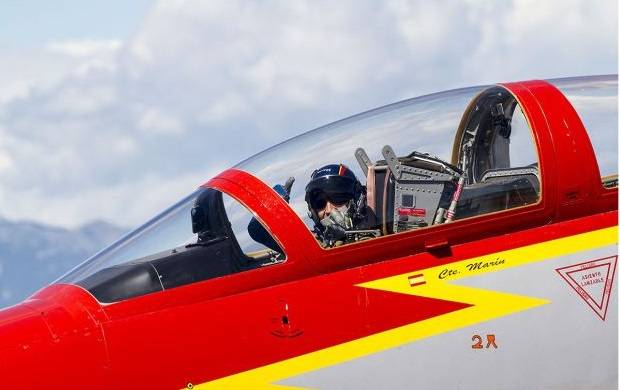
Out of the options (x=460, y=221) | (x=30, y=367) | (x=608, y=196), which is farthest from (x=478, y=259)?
(x=30, y=367)

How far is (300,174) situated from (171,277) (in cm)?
106

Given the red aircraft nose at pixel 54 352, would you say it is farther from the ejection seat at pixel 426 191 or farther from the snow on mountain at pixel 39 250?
the snow on mountain at pixel 39 250

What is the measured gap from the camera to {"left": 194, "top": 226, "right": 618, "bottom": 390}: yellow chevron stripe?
5812 mm

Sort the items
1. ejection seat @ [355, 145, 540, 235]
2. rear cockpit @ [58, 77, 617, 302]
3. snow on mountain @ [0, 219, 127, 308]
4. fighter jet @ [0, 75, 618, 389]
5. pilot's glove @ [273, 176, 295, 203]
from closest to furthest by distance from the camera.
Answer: fighter jet @ [0, 75, 618, 389] → rear cockpit @ [58, 77, 617, 302] → pilot's glove @ [273, 176, 295, 203] → ejection seat @ [355, 145, 540, 235] → snow on mountain @ [0, 219, 127, 308]

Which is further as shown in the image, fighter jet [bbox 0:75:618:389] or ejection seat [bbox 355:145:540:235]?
ejection seat [bbox 355:145:540:235]

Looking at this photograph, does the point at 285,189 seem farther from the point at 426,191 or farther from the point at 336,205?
the point at 426,191

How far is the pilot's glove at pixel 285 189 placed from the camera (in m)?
6.36

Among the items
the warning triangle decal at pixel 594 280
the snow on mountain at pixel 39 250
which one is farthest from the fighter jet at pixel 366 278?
the snow on mountain at pixel 39 250

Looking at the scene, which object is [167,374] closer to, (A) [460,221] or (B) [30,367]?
(B) [30,367]

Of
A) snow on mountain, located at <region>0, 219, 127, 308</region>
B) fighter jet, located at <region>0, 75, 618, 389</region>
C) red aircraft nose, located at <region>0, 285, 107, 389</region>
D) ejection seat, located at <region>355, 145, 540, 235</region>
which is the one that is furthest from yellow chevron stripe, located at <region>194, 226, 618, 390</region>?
snow on mountain, located at <region>0, 219, 127, 308</region>

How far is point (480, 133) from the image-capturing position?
733 cm

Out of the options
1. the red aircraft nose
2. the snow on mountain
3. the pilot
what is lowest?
the red aircraft nose

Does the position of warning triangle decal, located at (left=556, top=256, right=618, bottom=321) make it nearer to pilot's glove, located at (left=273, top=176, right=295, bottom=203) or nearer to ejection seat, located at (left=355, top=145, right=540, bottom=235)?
ejection seat, located at (left=355, top=145, right=540, bottom=235)

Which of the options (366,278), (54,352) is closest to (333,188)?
(366,278)
